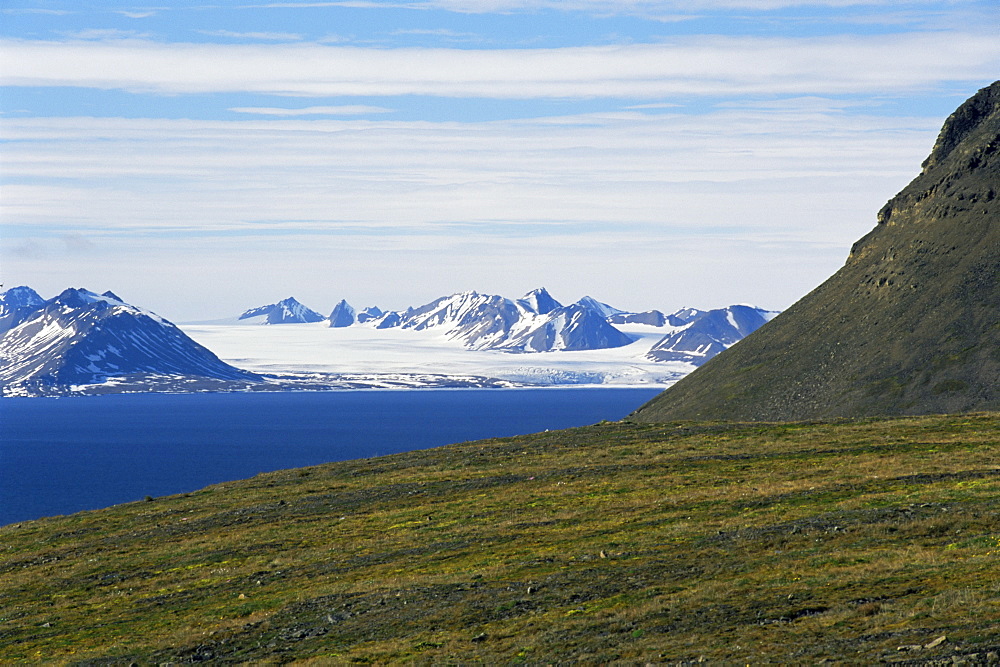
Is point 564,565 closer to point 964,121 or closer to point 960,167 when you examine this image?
point 960,167

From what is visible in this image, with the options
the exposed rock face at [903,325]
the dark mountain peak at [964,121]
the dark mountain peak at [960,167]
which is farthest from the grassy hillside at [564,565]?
the dark mountain peak at [964,121]

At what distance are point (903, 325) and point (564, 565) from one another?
126 metres

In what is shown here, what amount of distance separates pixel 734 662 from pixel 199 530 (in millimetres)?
48065

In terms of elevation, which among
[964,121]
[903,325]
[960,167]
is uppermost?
[964,121]

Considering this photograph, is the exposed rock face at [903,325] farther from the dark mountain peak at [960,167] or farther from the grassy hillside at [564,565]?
the grassy hillside at [564,565]

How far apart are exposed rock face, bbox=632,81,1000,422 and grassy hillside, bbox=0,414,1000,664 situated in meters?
60.7

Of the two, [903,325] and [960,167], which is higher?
[960,167]

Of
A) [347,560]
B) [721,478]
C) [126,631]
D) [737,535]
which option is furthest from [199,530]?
[737,535]

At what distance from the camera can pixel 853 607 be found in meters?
30.8

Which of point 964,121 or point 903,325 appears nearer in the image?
point 903,325

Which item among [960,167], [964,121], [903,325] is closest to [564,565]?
[903,325]

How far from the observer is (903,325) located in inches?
6063

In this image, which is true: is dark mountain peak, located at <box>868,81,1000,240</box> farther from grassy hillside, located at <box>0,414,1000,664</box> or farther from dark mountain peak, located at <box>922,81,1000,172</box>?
grassy hillside, located at <box>0,414,1000,664</box>

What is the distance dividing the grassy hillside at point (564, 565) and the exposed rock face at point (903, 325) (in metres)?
60.7
